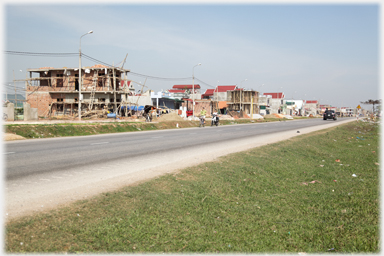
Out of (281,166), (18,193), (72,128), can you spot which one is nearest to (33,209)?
(18,193)

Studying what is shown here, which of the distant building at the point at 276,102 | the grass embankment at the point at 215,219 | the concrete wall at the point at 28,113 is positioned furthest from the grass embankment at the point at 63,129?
the distant building at the point at 276,102

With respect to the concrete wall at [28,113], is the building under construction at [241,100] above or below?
above

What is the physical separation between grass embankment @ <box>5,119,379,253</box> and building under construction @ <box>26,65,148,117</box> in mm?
42637

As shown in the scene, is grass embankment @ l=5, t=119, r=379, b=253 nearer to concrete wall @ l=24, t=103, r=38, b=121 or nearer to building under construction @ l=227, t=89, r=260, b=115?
concrete wall @ l=24, t=103, r=38, b=121

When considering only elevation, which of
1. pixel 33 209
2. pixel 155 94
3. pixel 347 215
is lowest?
pixel 347 215

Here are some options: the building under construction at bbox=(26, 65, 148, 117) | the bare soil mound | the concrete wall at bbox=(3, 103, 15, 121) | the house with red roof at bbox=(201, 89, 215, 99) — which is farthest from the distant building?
the bare soil mound

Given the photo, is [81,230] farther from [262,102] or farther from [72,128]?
[262,102]

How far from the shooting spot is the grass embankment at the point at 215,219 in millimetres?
4133

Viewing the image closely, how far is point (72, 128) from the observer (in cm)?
2294

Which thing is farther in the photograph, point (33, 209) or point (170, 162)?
point (170, 162)

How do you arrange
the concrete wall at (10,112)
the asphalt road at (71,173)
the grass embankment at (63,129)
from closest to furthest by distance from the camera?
the asphalt road at (71,173)
the grass embankment at (63,129)
the concrete wall at (10,112)

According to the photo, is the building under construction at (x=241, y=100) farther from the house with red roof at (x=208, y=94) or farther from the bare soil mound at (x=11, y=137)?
the bare soil mound at (x=11, y=137)

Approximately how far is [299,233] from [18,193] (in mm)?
5518

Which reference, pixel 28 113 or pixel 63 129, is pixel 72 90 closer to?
pixel 28 113
